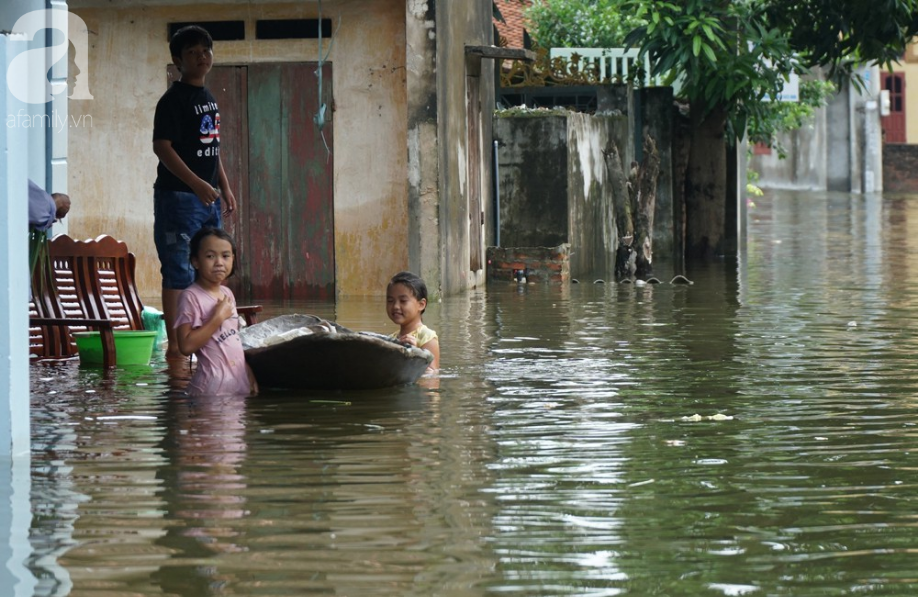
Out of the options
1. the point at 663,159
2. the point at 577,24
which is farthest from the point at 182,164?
the point at 577,24

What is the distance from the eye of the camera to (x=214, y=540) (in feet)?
15.5

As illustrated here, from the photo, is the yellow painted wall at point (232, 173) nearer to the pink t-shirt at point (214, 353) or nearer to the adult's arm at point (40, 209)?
the adult's arm at point (40, 209)

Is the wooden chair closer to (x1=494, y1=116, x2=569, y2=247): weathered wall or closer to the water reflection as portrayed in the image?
the water reflection

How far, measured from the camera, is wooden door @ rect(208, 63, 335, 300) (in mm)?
15086

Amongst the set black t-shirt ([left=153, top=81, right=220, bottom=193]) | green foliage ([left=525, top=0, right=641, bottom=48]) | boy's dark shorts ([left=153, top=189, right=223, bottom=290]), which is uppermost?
green foliage ([left=525, top=0, right=641, bottom=48])

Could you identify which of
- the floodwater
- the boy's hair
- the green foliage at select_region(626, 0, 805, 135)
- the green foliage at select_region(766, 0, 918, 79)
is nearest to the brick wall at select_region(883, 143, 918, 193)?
the green foliage at select_region(766, 0, 918, 79)

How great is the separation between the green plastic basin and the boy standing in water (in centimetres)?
25

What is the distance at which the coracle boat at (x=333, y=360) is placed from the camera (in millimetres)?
7688

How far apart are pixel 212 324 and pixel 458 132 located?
8.17 m

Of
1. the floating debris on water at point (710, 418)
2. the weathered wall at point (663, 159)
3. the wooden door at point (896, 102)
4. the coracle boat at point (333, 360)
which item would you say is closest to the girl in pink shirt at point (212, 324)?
the coracle boat at point (333, 360)

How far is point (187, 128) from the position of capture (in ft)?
30.4

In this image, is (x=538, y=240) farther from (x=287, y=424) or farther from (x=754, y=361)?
(x=287, y=424)

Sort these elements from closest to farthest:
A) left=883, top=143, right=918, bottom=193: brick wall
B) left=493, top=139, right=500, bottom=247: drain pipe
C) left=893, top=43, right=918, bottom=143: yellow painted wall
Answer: left=493, top=139, right=500, bottom=247: drain pipe → left=883, top=143, right=918, bottom=193: brick wall → left=893, top=43, right=918, bottom=143: yellow painted wall

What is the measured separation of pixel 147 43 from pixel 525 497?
10.7 m
